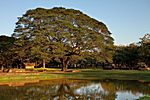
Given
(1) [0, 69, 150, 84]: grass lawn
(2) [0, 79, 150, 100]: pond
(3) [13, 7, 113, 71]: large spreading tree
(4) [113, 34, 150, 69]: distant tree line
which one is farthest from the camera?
(4) [113, 34, 150, 69]: distant tree line

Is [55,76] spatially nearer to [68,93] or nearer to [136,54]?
[68,93]

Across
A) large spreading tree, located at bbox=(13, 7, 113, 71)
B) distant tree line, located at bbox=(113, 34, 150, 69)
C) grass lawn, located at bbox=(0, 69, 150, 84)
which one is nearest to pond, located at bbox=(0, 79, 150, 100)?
grass lawn, located at bbox=(0, 69, 150, 84)

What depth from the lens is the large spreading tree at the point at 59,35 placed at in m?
61.9

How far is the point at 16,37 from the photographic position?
214ft

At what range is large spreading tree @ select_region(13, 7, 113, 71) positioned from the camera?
61.9 m

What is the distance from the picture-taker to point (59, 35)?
206ft

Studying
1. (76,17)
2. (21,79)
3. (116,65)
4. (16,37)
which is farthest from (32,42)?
(116,65)

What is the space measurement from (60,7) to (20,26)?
10.4 m

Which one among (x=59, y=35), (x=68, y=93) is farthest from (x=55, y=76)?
(x=68, y=93)

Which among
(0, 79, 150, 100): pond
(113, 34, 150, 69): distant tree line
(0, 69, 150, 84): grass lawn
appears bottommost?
(0, 79, 150, 100): pond

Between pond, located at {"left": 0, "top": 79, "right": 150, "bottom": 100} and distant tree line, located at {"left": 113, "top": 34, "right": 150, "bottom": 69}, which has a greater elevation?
Result: distant tree line, located at {"left": 113, "top": 34, "right": 150, "bottom": 69}

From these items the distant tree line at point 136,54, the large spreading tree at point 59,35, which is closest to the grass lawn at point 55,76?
the large spreading tree at point 59,35

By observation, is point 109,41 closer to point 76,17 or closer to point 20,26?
point 76,17

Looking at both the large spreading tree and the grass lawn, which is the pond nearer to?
the grass lawn
